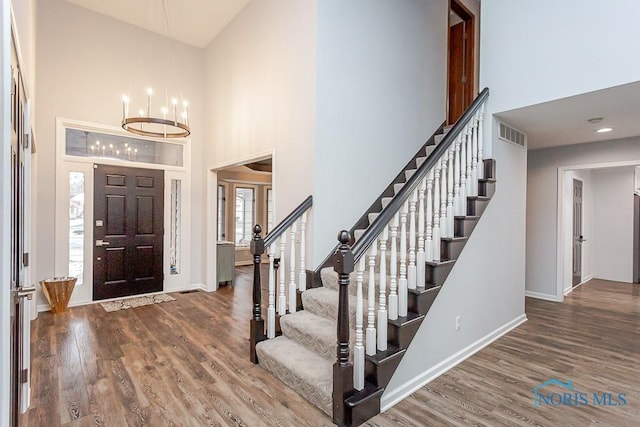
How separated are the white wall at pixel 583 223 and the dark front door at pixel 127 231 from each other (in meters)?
6.60

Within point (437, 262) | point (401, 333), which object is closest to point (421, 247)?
point (437, 262)

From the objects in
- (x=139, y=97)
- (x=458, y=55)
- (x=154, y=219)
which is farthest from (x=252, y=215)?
(x=458, y=55)

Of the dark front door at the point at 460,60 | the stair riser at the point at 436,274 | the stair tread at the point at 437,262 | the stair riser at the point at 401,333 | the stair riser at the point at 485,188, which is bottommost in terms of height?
the stair riser at the point at 401,333

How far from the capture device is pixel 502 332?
12.4 ft

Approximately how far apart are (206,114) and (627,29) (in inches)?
212

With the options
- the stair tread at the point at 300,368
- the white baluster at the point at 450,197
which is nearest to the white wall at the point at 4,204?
the stair tread at the point at 300,368

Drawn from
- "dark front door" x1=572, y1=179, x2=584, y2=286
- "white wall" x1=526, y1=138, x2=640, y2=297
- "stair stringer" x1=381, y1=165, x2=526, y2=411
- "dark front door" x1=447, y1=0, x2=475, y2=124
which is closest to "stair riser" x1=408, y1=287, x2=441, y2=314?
"stair stringer" x1=381, y1=165, x2=526, y2=411

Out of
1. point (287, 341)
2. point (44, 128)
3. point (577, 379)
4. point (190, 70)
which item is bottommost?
point (577, 379)

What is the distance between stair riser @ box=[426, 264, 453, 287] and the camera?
8.93ft

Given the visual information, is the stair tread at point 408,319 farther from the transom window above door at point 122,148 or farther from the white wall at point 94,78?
the transom window above door at point 122,148

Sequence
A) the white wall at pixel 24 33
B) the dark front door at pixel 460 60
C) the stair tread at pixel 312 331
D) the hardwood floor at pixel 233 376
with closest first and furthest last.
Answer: the white wall at pixel 24 33, the hardwood floor at pixel 233 376, the stair tread at pixel 312 331, the dark front door at pixel 460 60

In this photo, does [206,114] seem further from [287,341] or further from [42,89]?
[287,341]

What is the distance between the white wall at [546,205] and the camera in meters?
5.12

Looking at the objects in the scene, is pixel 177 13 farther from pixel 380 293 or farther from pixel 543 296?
pixel 543 296
